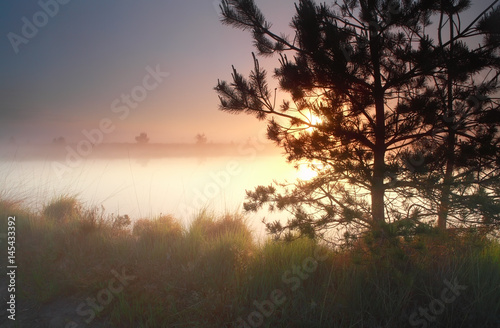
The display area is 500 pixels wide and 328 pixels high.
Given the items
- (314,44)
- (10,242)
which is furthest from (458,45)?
(10,242)

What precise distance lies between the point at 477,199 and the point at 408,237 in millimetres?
1547

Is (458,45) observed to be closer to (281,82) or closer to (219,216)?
(281,82)

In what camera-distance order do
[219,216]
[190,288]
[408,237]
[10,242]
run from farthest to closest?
[219,216]
[10,242]
[190,288]
[408,237]

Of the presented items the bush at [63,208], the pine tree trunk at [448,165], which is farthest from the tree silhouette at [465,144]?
the bush at [63,208]

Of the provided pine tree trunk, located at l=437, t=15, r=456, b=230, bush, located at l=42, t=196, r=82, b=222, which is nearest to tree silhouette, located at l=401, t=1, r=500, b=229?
pine tree trunk, located at l=437, t=15, r=456, b=230

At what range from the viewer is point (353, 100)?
4.27m

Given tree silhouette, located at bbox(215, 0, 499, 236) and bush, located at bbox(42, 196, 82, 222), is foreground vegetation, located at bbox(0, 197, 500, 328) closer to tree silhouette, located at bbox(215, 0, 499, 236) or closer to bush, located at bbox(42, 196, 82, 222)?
tree silhouette, located at bbox(215, 0, 499, 236)

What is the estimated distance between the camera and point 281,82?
444cm

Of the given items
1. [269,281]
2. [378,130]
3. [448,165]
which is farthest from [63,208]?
[448,165]

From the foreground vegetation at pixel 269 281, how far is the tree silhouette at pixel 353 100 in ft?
1.78

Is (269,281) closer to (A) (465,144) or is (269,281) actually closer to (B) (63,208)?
(A) (465,144)

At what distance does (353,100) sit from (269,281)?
8.92 ft

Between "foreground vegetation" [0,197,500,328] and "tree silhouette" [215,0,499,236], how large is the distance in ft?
1.78

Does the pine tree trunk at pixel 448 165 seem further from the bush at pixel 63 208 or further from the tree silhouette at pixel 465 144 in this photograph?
the bush at pixel 63 208
